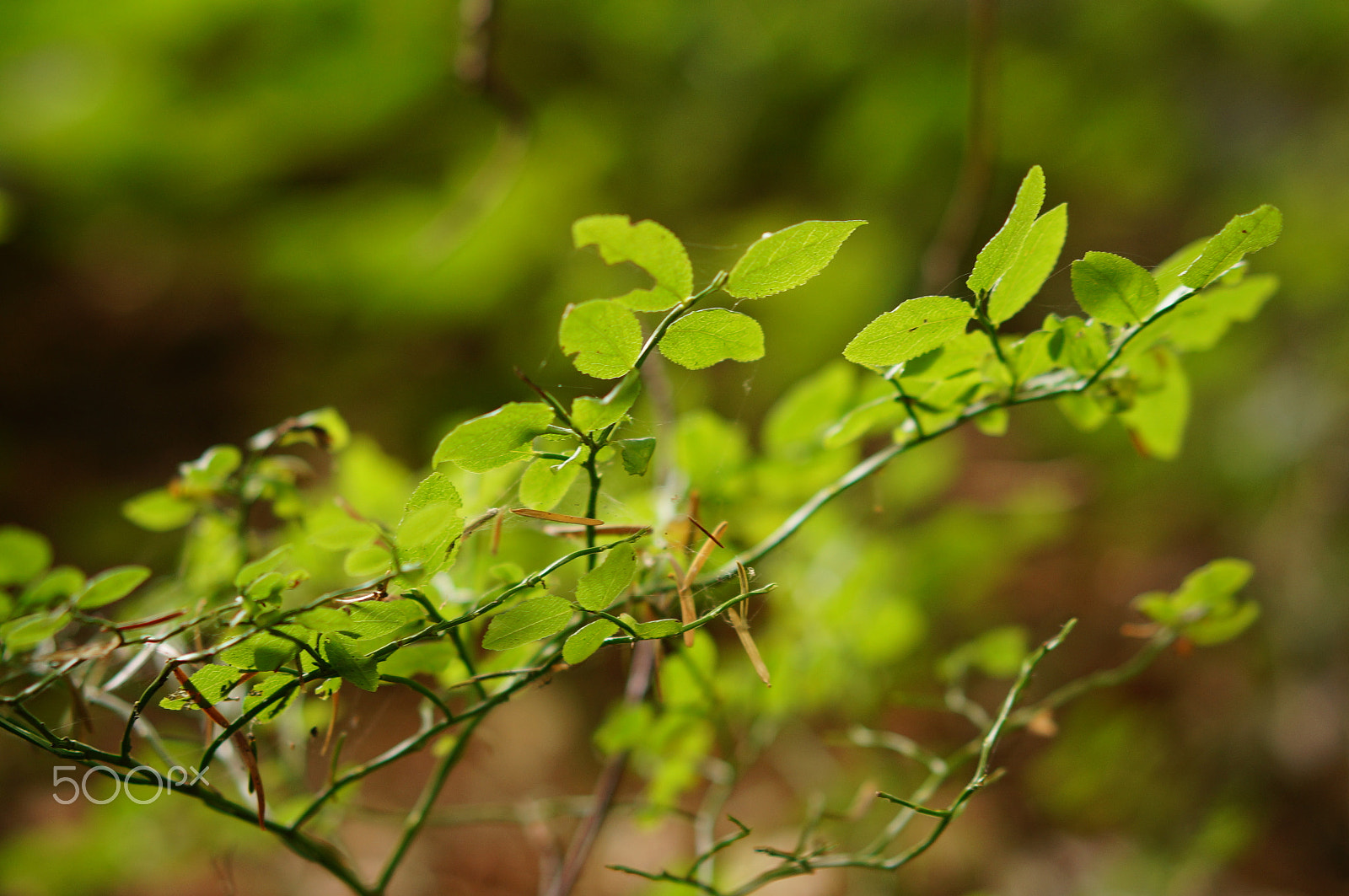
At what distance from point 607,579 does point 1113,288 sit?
255mm

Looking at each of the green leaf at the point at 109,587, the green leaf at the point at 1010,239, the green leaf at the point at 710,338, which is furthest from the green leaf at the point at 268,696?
the green leaf at the point at 1010,239

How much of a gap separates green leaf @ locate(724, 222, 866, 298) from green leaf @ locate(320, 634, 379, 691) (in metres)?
0.22

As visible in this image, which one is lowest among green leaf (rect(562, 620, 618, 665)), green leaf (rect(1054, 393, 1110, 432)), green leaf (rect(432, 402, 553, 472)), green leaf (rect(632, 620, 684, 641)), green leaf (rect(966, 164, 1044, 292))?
green leaf (rect(1054, 393, 1110, 432))

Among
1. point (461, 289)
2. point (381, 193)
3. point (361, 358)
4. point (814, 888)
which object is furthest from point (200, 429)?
point (814, 888)

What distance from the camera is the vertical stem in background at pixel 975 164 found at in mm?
806

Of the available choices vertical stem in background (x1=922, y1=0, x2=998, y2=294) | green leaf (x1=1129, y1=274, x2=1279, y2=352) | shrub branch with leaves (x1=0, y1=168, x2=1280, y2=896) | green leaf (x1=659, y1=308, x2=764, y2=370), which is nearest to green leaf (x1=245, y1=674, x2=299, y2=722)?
shrub branch with leaves (x1=0, y1=168, x2=1280, y2=896)

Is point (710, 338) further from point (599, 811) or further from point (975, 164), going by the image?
point (975, 164)

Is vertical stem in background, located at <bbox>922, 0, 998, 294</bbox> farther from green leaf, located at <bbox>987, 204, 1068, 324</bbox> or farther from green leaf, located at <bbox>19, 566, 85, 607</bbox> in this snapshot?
green leaf, located at <bbox>19, 566, 85, 607</bbox>

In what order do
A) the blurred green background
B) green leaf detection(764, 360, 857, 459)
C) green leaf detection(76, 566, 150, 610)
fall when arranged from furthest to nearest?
the blurred green background → green leaf detection(764, 360, 857, 459) → green leaf detection(76, 566, 150, 610)

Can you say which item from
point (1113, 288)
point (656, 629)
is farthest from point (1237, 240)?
point (656, 629)

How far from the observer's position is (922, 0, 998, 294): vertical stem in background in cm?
81

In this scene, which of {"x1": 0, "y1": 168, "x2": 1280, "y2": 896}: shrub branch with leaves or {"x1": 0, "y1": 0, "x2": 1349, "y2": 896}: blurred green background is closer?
{"x1": 0, "y1": 168, "x2": 1280, "y2": 896}: shrub branch with leaves

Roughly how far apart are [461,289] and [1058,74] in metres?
1.52

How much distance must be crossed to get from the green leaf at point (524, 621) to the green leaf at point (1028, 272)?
0.77 feet
